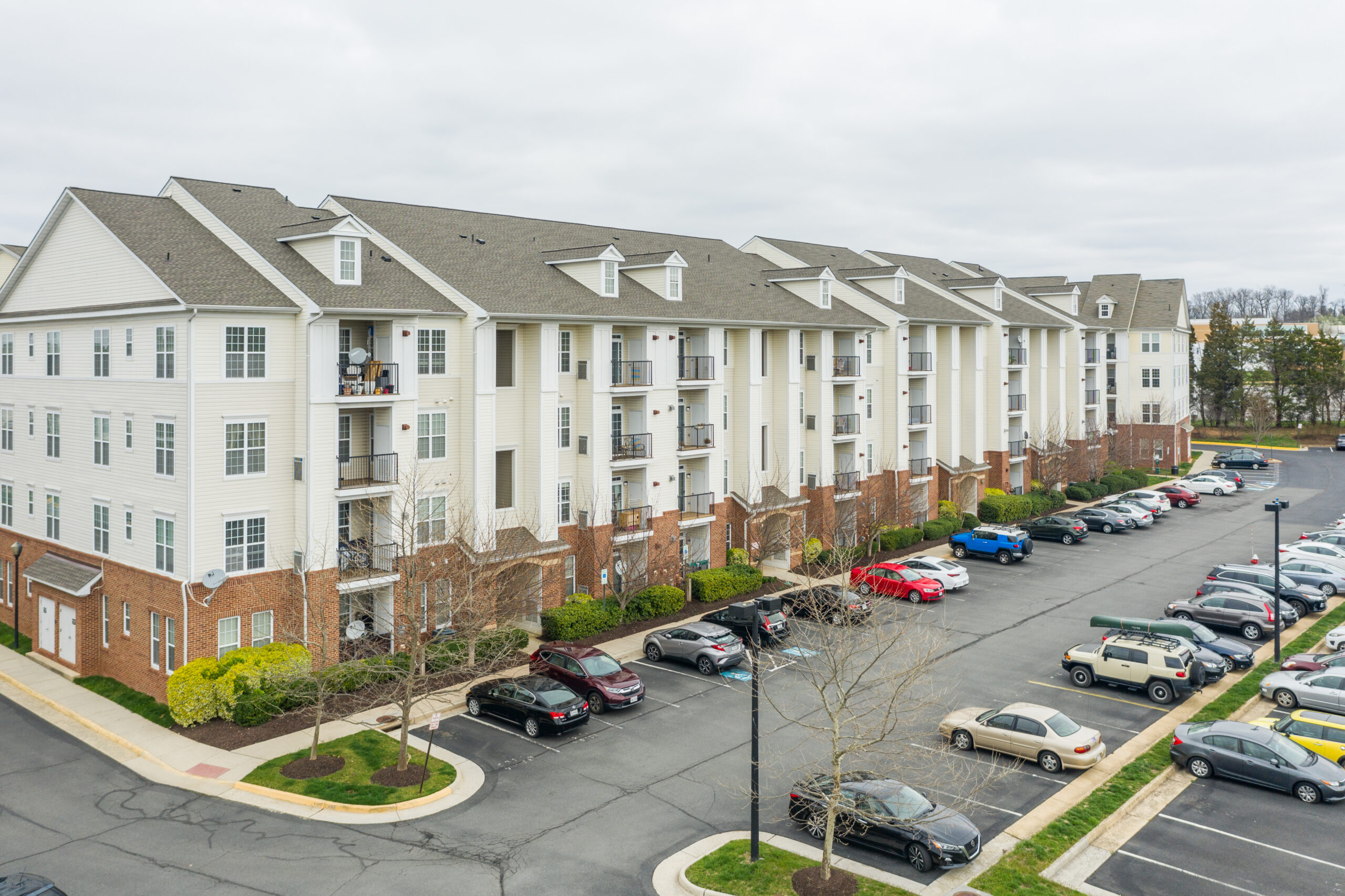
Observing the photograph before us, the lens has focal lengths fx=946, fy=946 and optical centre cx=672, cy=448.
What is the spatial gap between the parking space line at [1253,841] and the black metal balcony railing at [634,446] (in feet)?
72.6

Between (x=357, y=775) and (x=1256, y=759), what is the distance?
20.5m

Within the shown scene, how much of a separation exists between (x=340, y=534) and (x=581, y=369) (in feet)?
35.1

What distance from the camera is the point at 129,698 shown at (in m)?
27.9

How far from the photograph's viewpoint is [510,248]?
39000mm

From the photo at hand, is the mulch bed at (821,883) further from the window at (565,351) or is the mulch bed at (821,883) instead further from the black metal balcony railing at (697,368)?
the black metal balcony railing at (697,368)

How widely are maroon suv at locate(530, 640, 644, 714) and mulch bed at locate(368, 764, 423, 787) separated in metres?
5.45

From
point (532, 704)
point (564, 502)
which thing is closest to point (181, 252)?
point (564, 502)

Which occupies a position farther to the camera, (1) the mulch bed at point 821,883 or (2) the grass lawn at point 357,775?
(2) the grass lawn at point 357,775

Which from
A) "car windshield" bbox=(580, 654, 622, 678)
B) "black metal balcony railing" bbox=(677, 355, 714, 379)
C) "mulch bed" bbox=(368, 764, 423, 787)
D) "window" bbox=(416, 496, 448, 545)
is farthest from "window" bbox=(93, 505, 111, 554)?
"black metal balcony railing" bbox=(677, 355, 714, 379)

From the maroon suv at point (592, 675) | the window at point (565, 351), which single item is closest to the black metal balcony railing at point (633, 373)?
the window at point (565, 351)

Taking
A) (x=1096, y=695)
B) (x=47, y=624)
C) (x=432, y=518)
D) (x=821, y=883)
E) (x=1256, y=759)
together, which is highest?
(x=432, y=518)

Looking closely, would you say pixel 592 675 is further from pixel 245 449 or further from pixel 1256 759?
pixel 1256 759

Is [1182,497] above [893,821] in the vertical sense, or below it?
above

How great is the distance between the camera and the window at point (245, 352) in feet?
88.8
